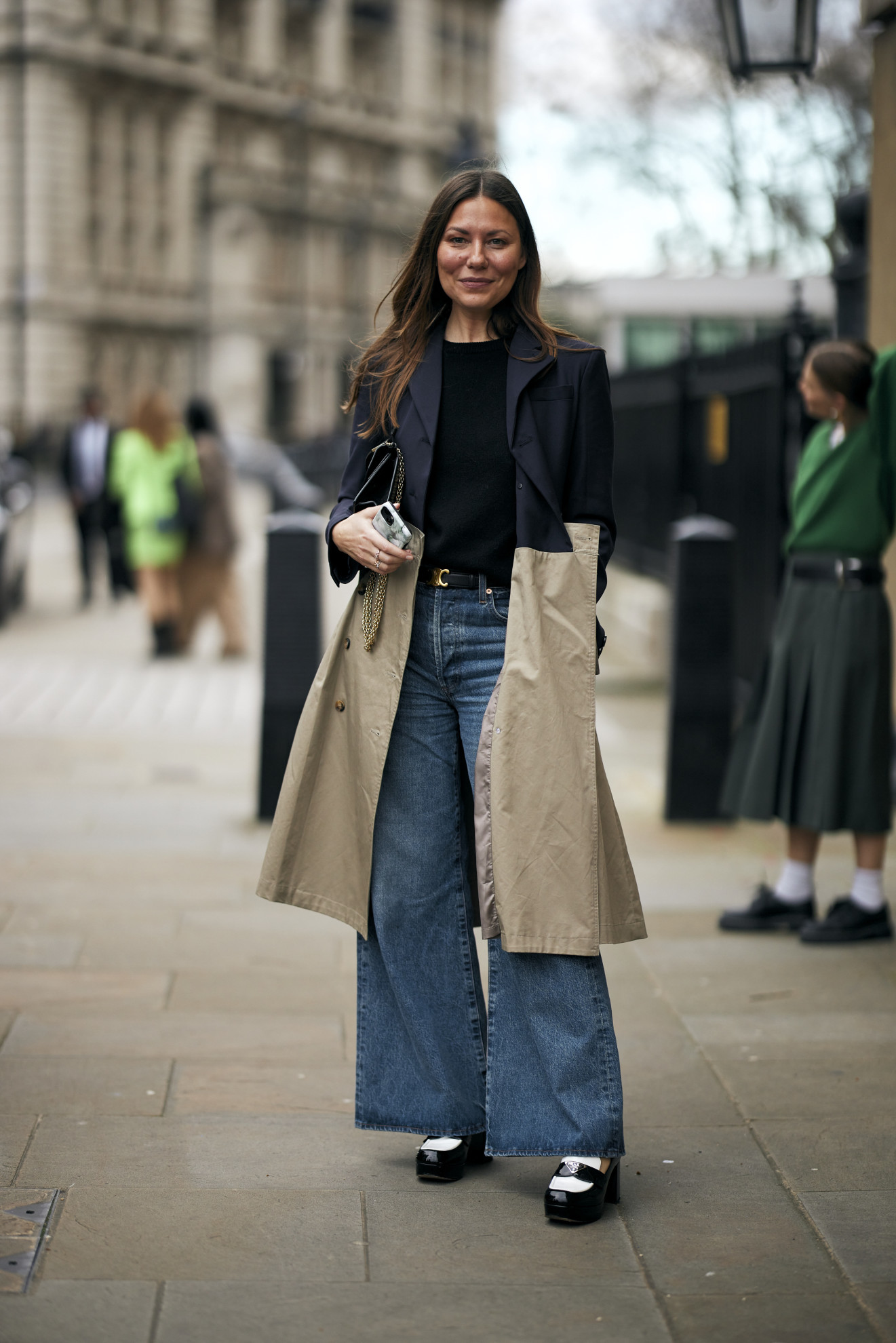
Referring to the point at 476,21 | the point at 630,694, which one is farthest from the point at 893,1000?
the point at 476,21

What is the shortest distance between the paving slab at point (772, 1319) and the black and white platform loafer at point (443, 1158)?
2.04ft

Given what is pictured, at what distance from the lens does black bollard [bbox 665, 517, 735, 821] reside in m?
6.65

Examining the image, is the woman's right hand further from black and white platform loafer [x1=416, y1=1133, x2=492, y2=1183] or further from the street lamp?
the street lamp

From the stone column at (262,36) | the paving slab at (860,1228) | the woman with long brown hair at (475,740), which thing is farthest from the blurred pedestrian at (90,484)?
the stone column at (262,36)

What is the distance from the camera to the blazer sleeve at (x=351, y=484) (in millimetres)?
3285

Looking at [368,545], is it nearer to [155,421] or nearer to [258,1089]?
[258,1089]

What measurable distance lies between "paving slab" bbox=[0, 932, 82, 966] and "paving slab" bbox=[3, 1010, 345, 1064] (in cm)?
50

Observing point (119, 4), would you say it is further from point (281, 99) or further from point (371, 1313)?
point (371, 1313)

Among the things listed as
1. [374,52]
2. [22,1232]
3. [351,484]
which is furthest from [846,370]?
[374,52]

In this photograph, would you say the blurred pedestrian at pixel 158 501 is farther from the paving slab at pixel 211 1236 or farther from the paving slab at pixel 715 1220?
the paving slab at pixel 211 1236

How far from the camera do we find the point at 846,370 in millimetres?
4969

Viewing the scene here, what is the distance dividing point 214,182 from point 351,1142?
6955 centimetres

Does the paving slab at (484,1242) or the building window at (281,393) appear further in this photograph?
the building window at (281,393)

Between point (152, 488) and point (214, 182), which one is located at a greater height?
point (214, 182)
